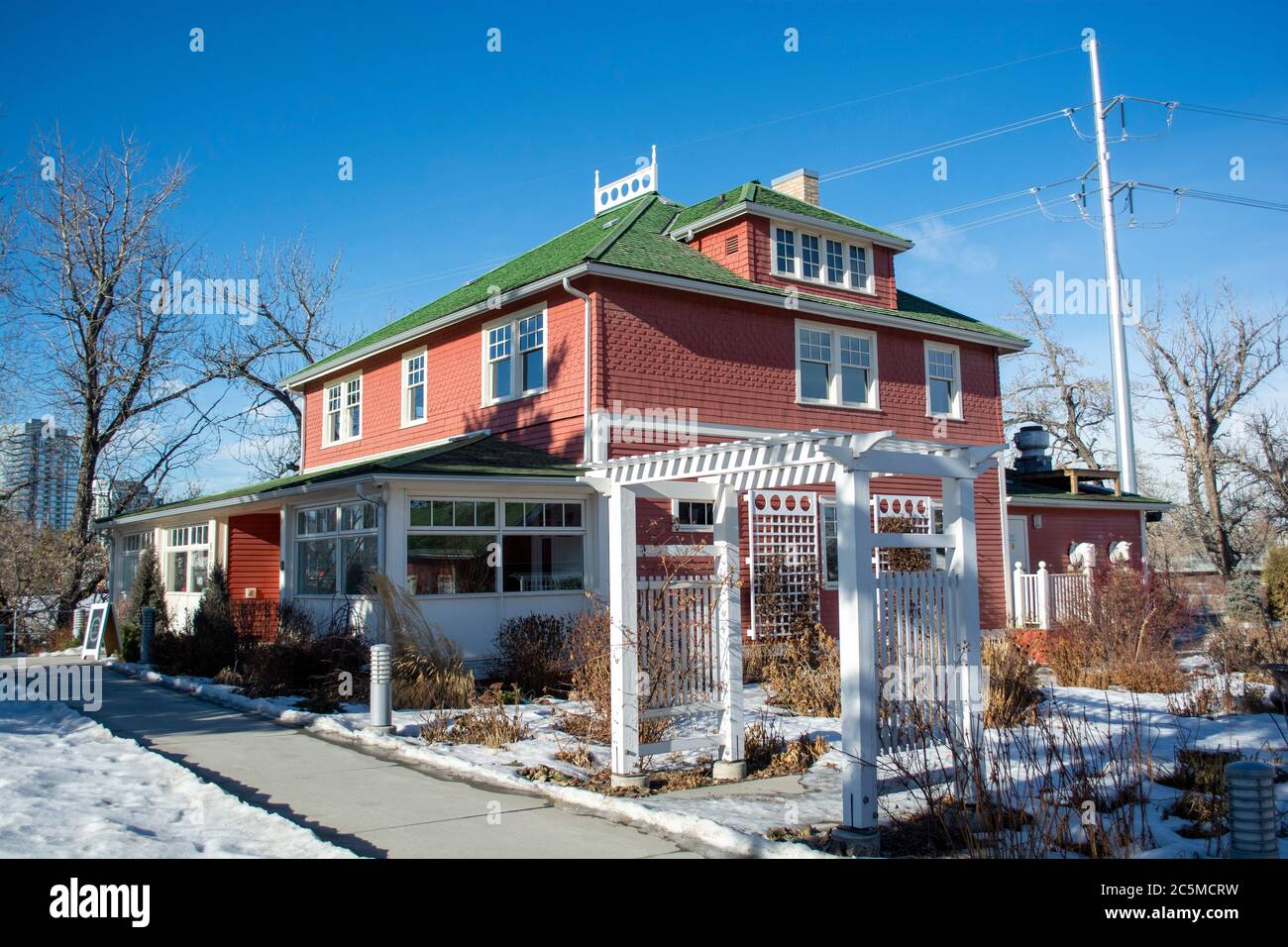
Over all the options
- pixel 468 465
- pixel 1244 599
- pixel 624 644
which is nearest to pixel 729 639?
pixel 624 644

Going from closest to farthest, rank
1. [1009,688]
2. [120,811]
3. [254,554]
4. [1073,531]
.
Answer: [120,811], [1009,688], [254,554], [1073,531]

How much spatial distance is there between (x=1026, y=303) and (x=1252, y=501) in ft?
34.2

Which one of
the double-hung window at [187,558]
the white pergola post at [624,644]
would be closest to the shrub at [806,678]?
the white pergola post at [624,644]

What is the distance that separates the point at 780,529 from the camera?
1812 centimetres

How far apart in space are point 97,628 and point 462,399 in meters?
8.49

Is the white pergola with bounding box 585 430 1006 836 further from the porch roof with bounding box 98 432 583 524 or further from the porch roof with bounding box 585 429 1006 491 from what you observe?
the porch roof with bounding box 98 432 583 524

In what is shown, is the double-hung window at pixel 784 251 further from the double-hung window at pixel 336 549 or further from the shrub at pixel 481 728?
the shrub at pixel 481 728

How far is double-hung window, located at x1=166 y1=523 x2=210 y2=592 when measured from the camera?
2277 centimetres

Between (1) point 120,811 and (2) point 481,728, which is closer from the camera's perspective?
(1) point 120,811

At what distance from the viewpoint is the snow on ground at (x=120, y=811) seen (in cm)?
625

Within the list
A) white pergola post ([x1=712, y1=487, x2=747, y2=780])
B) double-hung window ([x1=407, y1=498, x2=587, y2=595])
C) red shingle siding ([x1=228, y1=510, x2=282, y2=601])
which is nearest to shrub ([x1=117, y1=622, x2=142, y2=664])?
red shingle siding ([x1=228, y1=510, x2=282, y2=601])

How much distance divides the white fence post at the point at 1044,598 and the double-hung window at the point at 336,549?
12419mm

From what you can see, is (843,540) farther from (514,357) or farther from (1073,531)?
(1073,531)

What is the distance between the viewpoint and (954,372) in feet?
72.8
